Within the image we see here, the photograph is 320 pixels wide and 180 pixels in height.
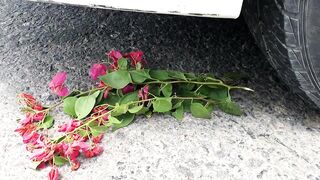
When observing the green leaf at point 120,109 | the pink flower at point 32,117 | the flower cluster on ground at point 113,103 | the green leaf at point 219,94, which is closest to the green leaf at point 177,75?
the flower cluster on ground at point 113,103

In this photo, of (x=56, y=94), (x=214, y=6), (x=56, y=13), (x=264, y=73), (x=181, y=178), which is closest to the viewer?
(x=214, y=6)

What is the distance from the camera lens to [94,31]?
7.18ft

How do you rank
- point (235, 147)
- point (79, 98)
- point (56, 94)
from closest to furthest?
point (235, 147)
point (79, 98)
point (56, 94)

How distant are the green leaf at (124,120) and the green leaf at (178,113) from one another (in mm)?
143

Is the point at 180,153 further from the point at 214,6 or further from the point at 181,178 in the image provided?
the point at 214,6

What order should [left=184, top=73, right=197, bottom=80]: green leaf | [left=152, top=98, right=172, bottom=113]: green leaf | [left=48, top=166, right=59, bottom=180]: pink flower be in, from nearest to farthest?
[left=48, top=166, right=59, bottom=180]: pink flower → [left=152, top=98, right=172, bottom=113]: green leaf → [left=184, top=73, right=197, bottom=80]: green leaf

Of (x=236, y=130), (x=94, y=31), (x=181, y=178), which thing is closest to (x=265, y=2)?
(x=236, y=130)

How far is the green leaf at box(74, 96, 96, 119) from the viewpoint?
1.66 metres

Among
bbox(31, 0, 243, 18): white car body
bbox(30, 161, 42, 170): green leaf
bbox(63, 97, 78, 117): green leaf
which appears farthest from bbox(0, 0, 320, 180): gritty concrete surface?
bbox(31, 0, 243, 18): white car body

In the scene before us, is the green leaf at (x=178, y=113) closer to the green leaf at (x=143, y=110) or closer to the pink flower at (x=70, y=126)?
the green leaf at (x=143, y=110)

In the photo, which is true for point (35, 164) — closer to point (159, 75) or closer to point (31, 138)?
point (31, 138)

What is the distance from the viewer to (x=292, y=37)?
1399mm

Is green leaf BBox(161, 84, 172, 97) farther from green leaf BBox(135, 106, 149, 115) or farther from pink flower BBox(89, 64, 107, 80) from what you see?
pink flower BBox(89, 64, 107, 80)

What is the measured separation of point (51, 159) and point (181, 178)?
1.29 feet
